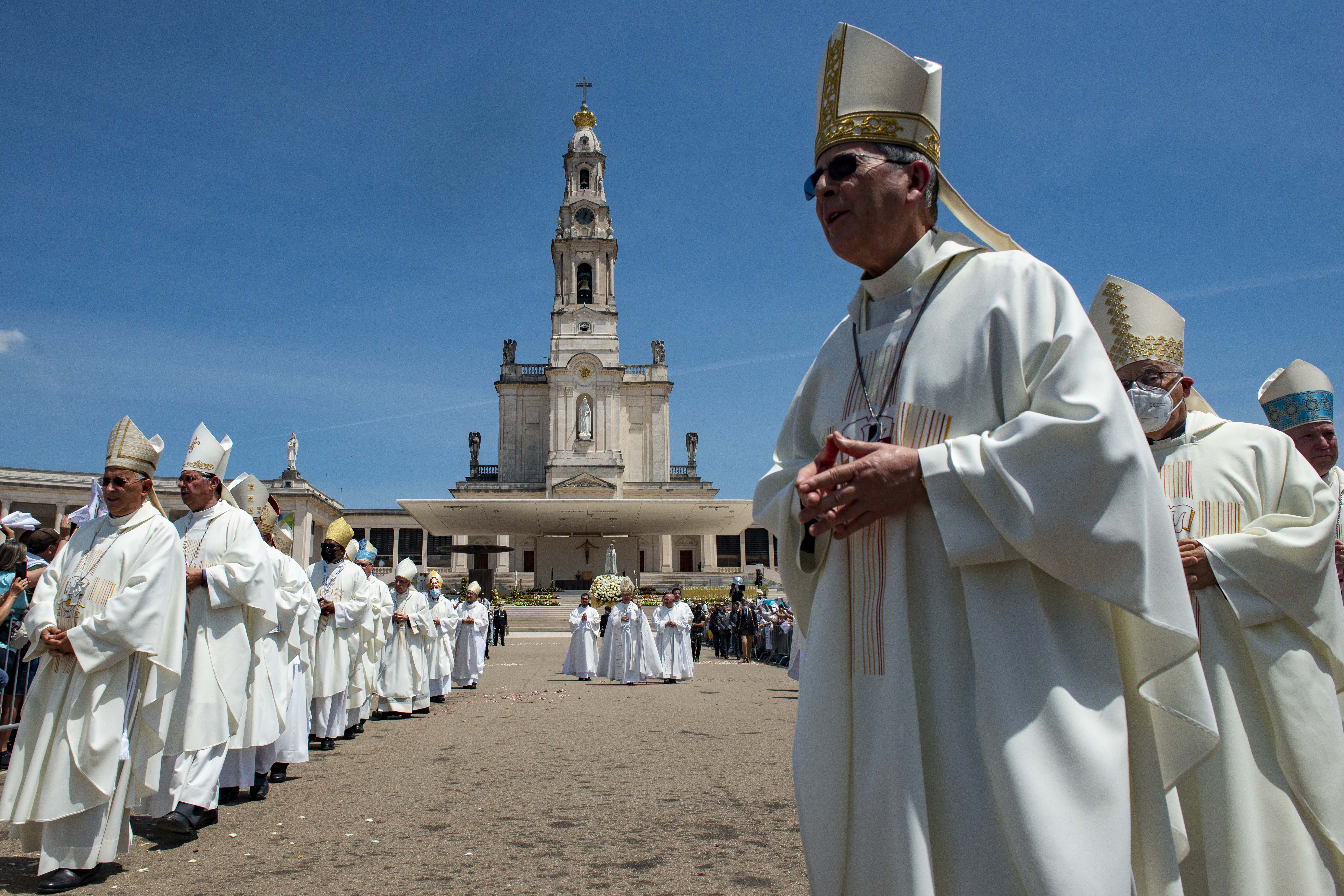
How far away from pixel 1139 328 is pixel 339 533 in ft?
29.1

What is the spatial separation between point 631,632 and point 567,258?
4793 cm

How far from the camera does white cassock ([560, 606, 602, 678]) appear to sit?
1836 cm

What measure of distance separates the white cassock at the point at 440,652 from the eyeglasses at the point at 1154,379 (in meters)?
12.0

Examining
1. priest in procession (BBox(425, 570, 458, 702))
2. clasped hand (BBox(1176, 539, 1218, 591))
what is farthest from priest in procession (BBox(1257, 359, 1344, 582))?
priest in procession (BBox(425, 570, 458, 702))

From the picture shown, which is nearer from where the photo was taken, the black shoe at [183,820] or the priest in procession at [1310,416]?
the priest in procession at [1310,416]

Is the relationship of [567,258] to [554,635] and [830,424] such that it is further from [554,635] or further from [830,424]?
[830,424]

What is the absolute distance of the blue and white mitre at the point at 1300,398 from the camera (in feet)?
14.5

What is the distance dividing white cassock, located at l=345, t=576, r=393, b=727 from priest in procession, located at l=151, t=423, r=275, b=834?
3467mm

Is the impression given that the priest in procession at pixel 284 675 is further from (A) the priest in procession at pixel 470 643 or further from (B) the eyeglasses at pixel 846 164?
(A) the priest in procession at pixel 470 643

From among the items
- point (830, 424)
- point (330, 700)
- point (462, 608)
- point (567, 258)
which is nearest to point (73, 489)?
point (567, 258)

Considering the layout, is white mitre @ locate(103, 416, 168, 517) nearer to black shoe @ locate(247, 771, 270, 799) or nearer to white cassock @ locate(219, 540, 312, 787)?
white cassock @ locate(219, 540, 312, 787)

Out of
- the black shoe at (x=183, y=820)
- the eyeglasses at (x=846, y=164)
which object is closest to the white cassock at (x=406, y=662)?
the black shoe at (x=183, y=820)

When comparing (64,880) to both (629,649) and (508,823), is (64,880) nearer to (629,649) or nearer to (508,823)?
(508,823)

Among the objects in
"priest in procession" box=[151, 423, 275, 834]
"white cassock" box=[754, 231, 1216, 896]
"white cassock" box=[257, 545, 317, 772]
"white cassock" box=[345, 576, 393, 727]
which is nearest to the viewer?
"white cassock" box=[754, 231, 1216, 896]
